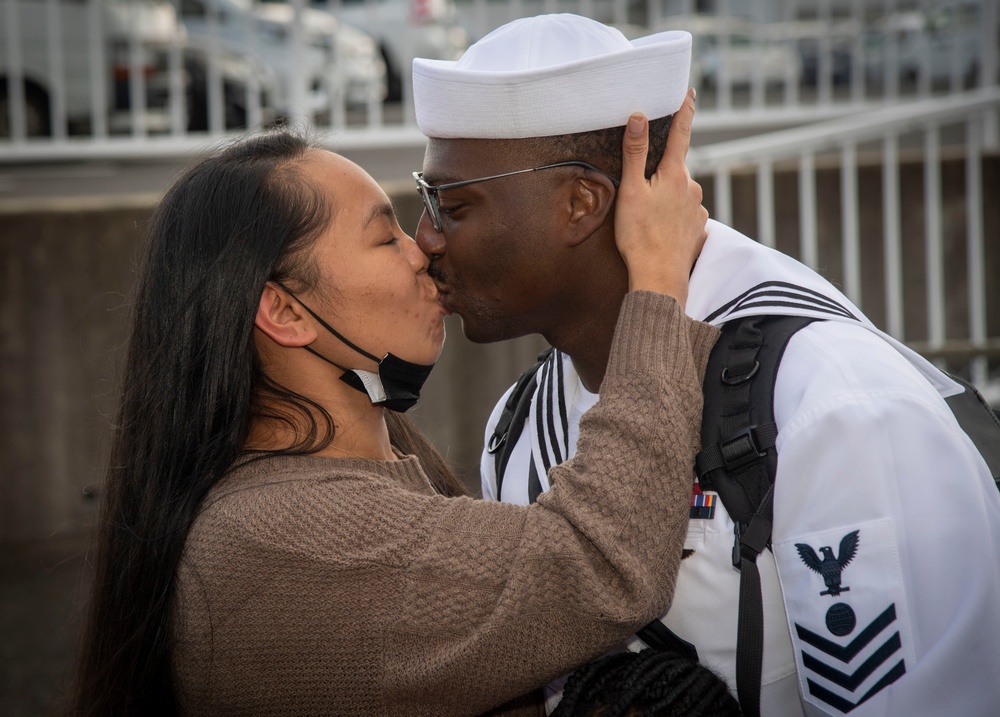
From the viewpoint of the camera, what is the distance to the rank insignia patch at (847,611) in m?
1.77

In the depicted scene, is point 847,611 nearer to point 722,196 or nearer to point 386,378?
point 386,378

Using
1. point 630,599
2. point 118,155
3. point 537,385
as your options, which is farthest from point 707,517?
point 118,155

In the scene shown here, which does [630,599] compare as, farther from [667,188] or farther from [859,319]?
[667,188]

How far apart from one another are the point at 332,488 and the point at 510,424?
29.3 inches

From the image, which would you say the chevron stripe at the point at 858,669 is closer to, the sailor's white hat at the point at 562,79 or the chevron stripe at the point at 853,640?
the chevron stripe at the point at 853,640

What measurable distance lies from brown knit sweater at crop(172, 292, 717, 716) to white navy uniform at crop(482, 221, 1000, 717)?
0.38ft

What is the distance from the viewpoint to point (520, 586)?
1.92 m

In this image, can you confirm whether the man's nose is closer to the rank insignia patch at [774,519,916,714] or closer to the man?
the man

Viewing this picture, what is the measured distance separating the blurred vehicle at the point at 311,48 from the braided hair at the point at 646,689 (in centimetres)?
513

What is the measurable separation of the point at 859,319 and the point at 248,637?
1384 millimetres

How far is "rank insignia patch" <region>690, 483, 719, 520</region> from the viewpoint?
203cm

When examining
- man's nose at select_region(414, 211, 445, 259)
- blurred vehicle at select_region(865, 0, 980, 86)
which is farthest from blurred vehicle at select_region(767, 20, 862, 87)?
man's nose at select_region(414, 211, 445, 259)

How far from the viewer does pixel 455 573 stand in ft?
6.44

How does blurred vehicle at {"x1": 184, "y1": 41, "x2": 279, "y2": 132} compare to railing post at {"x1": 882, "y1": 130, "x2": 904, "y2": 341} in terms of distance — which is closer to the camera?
railing post at {"x1": 882, "y1": 130, "x2": 904, "y2": 341}
